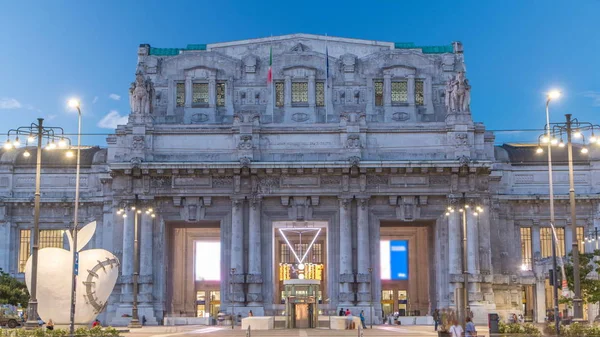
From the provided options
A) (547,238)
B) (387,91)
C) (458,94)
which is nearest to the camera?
(458,94)

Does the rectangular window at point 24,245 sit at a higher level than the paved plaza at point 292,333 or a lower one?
higher

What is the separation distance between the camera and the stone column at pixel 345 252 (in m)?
77.2

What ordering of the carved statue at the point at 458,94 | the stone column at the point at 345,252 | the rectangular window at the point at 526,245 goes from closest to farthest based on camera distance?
the stone column at the point at 345,252 → the carved statue at the point at 458,94 → the rectangular window at the point at 526,245

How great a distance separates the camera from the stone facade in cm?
7825

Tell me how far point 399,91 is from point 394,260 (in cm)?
1580

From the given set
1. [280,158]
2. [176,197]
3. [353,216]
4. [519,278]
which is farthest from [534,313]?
[176,197]

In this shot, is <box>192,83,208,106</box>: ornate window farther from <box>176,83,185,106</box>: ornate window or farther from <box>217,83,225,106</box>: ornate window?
<box>217,83,225,106</box>: ornate window

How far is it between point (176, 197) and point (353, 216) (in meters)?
15.3

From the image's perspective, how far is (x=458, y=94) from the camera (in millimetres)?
79562

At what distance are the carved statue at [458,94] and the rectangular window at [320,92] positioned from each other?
1205cm

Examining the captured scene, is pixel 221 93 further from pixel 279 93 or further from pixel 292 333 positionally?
pixel 292 333

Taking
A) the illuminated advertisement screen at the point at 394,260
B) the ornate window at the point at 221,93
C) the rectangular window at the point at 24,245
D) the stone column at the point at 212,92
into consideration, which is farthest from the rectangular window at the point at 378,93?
the rectangular window at the point at 24,245

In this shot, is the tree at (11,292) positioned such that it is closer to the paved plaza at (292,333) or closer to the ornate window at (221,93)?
the paved plaza at (292,333)

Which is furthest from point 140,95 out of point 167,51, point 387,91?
point 387,91
